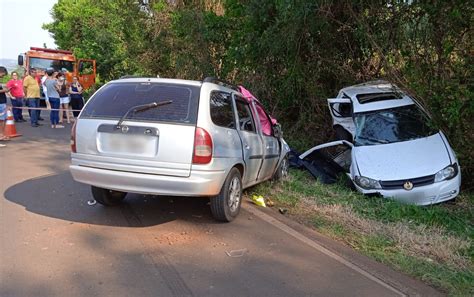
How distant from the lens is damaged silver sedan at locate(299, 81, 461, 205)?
6957mm

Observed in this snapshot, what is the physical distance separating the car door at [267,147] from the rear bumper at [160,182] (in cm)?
176

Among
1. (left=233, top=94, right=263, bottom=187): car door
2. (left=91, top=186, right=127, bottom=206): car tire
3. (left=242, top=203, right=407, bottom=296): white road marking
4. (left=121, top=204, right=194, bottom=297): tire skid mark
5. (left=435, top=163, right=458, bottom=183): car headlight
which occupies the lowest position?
(left=121, top=204, right=194, bottom=297): tire skid mark

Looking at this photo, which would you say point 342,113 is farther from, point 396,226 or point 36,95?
point 36,95

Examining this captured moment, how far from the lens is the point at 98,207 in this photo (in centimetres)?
604

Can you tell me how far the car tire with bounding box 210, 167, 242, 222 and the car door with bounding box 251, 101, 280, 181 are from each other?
967 millimetres

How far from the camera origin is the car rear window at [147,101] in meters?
5.02

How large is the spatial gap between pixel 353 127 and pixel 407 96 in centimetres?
116

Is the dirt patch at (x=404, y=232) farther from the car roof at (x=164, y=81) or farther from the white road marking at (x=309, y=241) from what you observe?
the car roof at (x=164, y=81)

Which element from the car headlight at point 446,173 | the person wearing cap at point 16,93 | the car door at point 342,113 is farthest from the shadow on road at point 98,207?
the person wearing cap at point 16,93

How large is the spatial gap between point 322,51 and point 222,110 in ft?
21.5

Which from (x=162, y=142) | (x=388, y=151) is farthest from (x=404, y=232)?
(x=162, y=142)

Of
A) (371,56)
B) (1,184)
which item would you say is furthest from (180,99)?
(371,56)

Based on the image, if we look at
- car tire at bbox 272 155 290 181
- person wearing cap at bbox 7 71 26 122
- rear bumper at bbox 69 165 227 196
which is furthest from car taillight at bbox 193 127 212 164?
person wearing cap at bbox 7 71 26 122

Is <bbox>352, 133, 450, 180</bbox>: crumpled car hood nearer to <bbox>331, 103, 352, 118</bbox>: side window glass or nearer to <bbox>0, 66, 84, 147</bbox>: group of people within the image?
<bbox>331, 103, 352, 118</bbox>: side window glass
